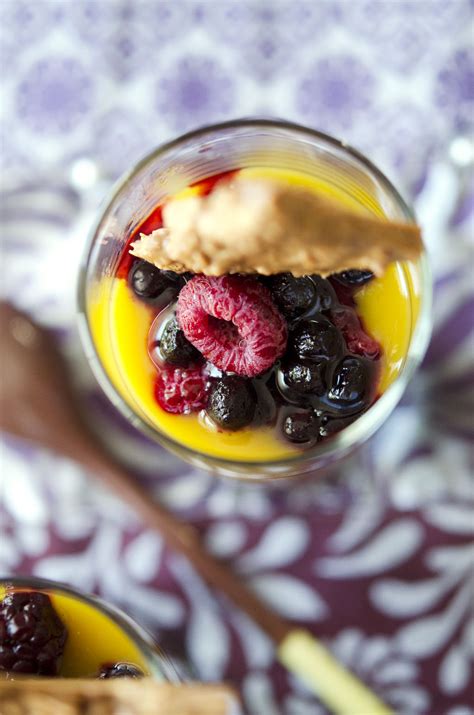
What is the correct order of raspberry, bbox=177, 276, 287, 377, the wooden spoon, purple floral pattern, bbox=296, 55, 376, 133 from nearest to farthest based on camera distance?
raspberry, bbox=177, 276, 287, 377
the wooden spoon
purple floral pattern, bbox=296, 55, 376, 133

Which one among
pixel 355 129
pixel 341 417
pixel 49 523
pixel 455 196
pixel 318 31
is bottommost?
pixel 341 417

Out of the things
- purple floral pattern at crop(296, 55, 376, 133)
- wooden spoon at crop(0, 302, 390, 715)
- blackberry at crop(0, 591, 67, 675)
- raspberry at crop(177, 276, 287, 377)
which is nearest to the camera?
raspberry at crop(177, 276, 287, 377)

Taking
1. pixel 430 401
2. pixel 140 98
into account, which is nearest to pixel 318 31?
pixel 140 98

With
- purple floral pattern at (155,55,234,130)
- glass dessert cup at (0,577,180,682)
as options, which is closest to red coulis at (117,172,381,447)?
glass dessert cup at (0,577,180,682)

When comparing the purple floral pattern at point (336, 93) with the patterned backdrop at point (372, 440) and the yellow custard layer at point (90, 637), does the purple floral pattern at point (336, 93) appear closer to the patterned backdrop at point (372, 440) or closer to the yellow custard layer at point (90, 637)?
the patterned backdrop at point (372, 440)

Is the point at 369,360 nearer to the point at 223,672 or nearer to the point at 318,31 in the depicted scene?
the point at 223,672

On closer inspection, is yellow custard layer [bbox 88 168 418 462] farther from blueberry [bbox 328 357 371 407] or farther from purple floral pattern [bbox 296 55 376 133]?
purple floral pattern [bbox 296 55 376 133]

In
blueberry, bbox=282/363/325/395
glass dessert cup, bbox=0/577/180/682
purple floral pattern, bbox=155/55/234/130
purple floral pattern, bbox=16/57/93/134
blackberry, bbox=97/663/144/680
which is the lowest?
blackberry, bbox=97/663/144/680

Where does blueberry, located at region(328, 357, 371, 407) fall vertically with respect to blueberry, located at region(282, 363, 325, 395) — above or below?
below
